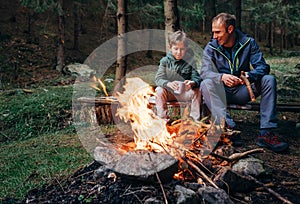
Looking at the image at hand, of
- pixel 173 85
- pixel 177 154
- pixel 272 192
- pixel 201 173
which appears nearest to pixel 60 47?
pixel 173 85

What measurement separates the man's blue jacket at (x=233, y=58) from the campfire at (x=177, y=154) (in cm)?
106

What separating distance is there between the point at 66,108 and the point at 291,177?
499 centimetres

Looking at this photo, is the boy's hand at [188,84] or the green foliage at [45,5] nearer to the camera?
the boy's hand at [188,84]

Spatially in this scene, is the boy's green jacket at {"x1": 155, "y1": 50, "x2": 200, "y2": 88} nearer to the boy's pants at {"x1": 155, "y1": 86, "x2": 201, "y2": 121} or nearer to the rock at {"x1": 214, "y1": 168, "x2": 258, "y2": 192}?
the boy's pants at {"x1": 155, "y1": 86, "x2": 201, "y2": 121}

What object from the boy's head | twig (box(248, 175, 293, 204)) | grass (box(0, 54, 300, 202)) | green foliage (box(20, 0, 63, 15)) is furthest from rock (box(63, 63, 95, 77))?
twig (box(248, 175, 293, 204))

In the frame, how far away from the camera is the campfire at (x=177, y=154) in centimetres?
286

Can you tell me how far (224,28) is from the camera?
4.39 meters

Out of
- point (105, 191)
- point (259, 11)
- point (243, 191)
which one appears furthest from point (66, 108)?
point (259, 11)

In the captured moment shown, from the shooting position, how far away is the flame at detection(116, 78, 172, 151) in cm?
356

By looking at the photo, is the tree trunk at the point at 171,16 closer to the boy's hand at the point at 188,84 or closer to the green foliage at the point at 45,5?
the boy's hand at the point at 188,84

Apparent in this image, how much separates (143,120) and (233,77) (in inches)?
54.9

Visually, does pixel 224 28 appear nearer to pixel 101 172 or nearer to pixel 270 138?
pixel 270 138

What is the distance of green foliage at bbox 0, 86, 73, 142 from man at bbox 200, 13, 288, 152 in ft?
10.00

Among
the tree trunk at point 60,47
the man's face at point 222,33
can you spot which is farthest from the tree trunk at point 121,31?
the tree trunk at point 60,47
